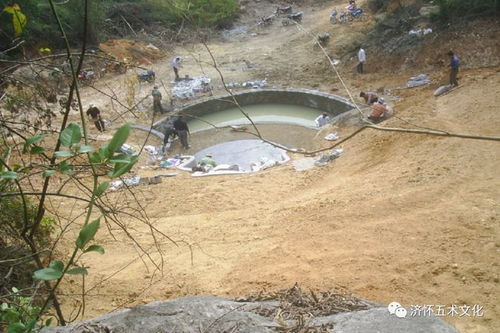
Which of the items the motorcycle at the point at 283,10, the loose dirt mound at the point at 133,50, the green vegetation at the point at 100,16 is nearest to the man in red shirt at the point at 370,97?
the green vegetation at the point at 100,16

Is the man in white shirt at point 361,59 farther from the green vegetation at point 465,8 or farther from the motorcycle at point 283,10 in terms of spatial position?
the motorcycle at point 283,10

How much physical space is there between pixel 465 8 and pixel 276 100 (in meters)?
5.94

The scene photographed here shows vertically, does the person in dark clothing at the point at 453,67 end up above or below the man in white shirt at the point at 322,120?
above

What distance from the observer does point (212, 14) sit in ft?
61.8

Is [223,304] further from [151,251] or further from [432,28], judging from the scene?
[432,28]

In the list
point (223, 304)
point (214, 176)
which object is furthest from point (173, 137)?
point (223, 304)

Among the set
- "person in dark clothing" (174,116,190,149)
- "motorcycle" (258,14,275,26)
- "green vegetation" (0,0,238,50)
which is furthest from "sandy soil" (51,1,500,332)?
"motorcycle" (258,14,275,26)

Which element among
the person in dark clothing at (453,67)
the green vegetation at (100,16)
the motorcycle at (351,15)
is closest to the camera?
the person in dark clothing at (453,67)

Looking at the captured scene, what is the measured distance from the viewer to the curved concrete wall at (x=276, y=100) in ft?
39.4

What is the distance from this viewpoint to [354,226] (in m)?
5.61

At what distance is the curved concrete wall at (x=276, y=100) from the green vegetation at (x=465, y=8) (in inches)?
158

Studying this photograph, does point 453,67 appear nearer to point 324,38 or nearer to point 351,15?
point 324,38

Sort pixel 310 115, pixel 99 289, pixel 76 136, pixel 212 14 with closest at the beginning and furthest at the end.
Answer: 1. pixel 76 136
2. pixel 99 289
3. pixel 310 115
4. pixel 212 14

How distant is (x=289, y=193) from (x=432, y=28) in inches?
319
